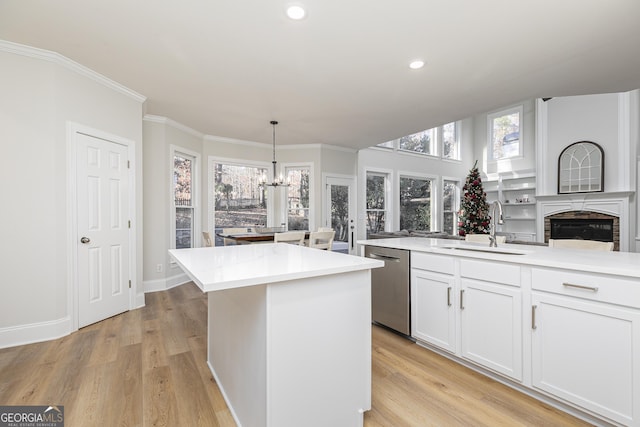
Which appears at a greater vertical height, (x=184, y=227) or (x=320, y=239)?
(x=184, y=227)

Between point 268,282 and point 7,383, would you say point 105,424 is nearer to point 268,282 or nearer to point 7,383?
point 7,383

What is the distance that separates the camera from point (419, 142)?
833cm

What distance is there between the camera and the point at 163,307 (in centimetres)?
359

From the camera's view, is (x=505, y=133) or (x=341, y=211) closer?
(x=341, y=211)

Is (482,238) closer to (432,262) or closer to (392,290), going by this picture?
(432,262)

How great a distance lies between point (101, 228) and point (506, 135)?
9.81 meters

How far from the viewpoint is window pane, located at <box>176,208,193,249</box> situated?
195 inches

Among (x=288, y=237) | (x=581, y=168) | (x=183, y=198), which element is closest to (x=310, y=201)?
(x=183, y=198)

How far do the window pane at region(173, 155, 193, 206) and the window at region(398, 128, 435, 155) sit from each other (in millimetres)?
5415

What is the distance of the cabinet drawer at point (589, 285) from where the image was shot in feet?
4.56

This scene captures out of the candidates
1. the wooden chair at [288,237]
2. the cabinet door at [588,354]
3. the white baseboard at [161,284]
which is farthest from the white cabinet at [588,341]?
the white baseboard at [161,284]

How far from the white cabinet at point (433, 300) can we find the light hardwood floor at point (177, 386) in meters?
0.16

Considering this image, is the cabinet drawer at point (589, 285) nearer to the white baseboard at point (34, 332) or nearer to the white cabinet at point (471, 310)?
the white cabinet at point (471, 310)

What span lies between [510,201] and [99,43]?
9448 mm
